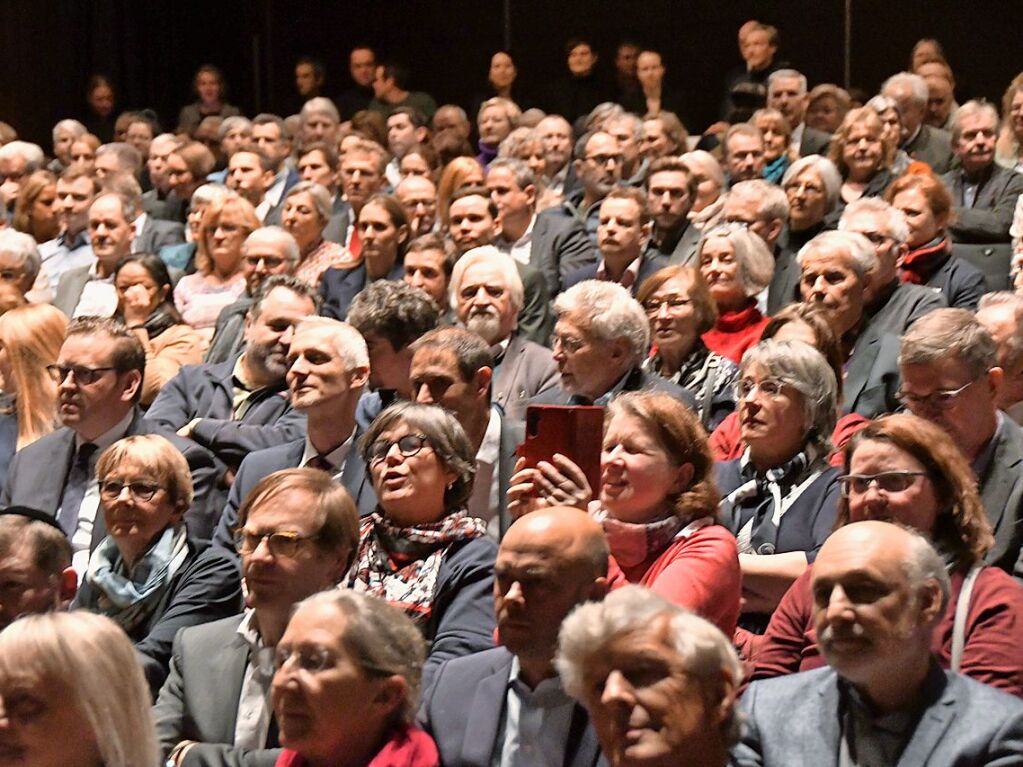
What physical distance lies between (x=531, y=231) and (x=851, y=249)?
2.28m

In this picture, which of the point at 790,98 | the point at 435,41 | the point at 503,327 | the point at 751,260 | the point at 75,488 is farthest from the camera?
the point at 435,41

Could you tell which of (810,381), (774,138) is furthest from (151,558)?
(774,138)

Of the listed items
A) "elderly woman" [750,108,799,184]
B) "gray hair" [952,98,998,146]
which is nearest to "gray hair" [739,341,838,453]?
"gray hair" [952,98,998,146]

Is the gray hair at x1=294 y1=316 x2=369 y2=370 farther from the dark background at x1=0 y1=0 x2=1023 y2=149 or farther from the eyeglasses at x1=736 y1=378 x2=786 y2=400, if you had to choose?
the dark background at x1=0 y1=0 x2=1023 y2=149

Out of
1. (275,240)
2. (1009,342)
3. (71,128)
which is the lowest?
(71,128)

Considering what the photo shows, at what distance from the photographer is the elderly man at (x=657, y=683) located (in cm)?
244

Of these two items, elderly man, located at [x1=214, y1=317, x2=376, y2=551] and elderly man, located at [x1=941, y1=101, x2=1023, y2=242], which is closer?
elderly man, located at [x1=214, y1=317, x2=376, y2=551]

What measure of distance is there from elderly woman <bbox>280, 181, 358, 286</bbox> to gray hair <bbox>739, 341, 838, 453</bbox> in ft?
11.4

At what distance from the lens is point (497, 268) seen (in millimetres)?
5246

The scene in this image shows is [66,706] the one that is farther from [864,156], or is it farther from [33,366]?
[864,156]

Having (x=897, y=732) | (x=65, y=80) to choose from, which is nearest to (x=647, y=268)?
(x=897, y=732)

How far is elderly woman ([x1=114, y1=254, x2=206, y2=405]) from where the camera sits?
6027mm

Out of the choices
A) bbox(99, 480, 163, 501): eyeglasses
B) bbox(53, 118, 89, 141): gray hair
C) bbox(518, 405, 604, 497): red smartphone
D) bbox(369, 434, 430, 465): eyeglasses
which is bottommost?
bbox(53, 118, 89, 141): gray hair

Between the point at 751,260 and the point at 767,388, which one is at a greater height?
the point at 767,388
